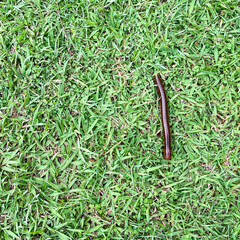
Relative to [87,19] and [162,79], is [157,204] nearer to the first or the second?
[162,79]

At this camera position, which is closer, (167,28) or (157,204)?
(157,204)

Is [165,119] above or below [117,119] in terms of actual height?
above

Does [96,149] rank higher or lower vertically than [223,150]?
lower

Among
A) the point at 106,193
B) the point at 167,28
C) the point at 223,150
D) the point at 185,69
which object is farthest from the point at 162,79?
the point at 106,193

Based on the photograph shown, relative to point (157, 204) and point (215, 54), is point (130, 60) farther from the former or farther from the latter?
point (157, 204)

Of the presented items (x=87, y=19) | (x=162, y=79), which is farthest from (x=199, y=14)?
(x=87, y=19)

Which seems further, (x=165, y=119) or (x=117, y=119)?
(x=117, y=119)

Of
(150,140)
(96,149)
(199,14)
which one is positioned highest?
(199,14)
